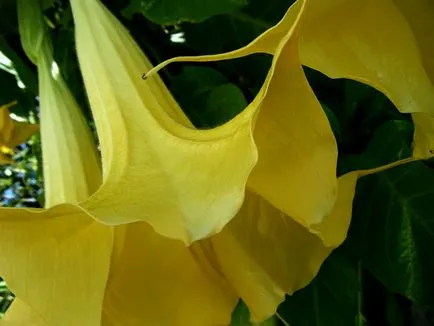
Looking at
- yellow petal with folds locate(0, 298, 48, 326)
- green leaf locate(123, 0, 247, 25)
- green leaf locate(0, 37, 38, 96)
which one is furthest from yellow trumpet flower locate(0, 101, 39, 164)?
yellow petal with folds locate(0, 298, 48, 326)

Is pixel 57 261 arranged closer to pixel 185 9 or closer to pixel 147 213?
pixel 147 213

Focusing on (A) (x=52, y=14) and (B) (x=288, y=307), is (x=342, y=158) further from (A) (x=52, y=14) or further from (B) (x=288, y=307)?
(A) (x=52, y=14)

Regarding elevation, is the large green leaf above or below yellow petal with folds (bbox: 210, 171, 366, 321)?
below

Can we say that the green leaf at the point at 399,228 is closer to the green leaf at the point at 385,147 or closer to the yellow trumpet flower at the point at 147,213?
the green leaf at the point at 385,147

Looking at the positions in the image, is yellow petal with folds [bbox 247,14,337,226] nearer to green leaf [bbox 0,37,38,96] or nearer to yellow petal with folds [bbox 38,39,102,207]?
yellow petal with folds [bbox 38,39,102,207]

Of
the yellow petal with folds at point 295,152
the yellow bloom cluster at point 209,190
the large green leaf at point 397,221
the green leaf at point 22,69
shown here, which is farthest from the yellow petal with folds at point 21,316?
the green leaf at point 22,69

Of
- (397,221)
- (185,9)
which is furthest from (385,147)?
(185,9)
